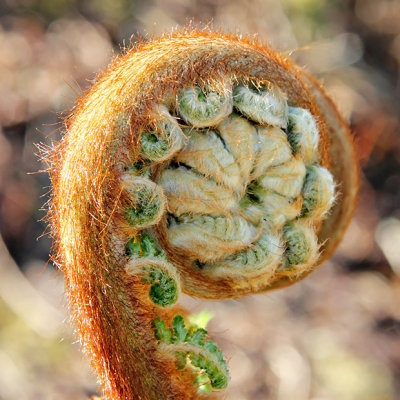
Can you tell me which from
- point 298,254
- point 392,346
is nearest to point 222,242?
point 298,254

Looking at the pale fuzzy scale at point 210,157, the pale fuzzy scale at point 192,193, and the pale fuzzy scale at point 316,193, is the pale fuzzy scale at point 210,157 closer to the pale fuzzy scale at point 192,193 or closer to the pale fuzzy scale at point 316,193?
the pale fuzzy scale at point 192,193

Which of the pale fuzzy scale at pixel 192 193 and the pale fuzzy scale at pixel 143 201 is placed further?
the pale fuzzy scale at pixel 192 193

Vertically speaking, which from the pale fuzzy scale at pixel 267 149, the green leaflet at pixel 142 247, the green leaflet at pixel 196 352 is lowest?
the green leaflet at pixel 196 352

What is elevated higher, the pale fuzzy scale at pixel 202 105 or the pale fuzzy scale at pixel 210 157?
the pale fuzzy scale at pixel 202 105

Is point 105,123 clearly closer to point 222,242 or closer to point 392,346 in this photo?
point 222,242

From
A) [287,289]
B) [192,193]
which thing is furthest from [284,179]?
[287,289]

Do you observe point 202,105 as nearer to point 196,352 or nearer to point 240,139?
point 240,139

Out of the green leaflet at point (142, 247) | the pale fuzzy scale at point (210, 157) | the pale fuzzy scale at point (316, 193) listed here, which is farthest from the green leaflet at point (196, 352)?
the pale fuzzy scale at point (316, 193)
